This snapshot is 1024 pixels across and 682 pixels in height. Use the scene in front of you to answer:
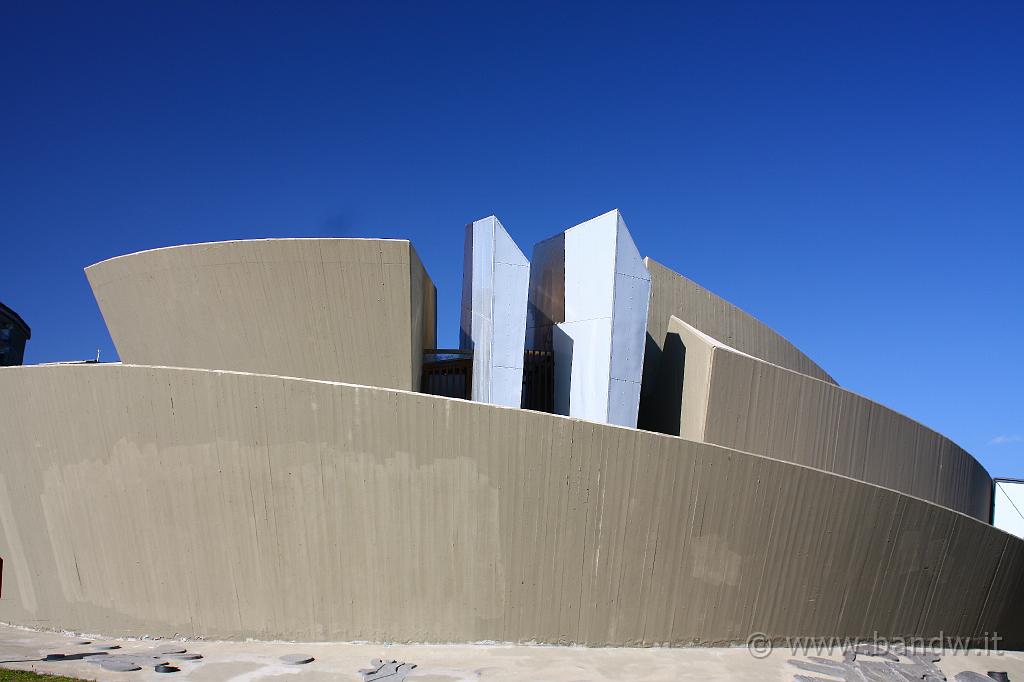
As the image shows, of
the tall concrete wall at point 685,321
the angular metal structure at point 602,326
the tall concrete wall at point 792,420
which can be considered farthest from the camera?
the tall concrete wall at point 685,321

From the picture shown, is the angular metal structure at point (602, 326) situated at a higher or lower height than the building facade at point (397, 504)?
higher

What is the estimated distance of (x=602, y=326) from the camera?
13625 millimetres

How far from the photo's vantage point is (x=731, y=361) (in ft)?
42.2

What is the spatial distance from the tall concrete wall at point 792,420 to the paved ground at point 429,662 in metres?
3.56

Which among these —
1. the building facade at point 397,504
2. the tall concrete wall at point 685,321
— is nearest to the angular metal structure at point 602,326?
the building facade at point 397,504

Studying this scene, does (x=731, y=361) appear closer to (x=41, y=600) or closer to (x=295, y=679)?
(x=295, y=679)

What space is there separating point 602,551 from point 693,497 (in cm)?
144

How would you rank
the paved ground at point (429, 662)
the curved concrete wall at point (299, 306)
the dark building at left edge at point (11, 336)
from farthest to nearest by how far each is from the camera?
the dark building at left edge at point (11, 336)
the curved concrete wall at point (299, 306)
the paved ground at point (429, 662)

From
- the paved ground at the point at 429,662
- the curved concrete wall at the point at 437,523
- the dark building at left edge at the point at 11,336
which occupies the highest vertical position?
the dark building at left edge at the point at 11,336

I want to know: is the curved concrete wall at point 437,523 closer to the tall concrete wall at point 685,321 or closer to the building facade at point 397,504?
the building facade at point 397,504

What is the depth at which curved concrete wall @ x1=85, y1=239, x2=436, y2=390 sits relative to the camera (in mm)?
12523

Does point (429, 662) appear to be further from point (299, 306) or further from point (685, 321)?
point (685, 321)

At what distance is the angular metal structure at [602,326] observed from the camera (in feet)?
44.2

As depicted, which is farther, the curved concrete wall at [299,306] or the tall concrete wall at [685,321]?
the tall concrete wall at [685,321]
